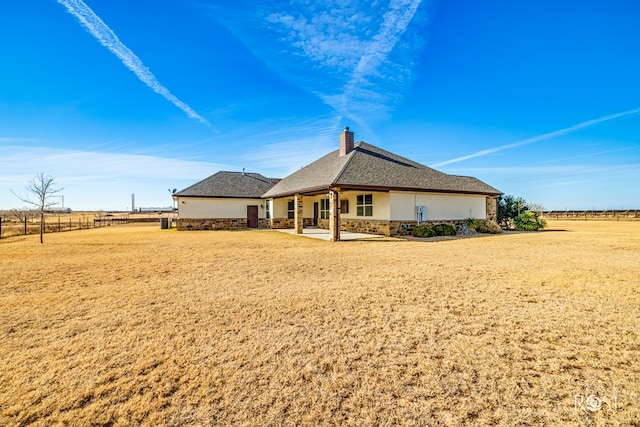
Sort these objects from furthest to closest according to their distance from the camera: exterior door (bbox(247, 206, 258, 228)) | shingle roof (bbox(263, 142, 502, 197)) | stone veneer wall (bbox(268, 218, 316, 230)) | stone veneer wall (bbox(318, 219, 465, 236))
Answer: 1. exterior door (bbox(247, 206, 258, 228))
2. stone veneer wall (bbox(268, 218, 316, 230))
3. stone veneer wall (bbox(318, 219, 465, 236))
4. shingle roof (bbox(263, 142, 502, 197))

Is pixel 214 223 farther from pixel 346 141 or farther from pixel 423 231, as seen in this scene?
pixel 423 231

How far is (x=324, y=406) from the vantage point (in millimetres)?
2570

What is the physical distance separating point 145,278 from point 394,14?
45.3 feet

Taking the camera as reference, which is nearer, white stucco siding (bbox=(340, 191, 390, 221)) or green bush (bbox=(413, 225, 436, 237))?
green bush (bbox=(413, 225, 436, 237))

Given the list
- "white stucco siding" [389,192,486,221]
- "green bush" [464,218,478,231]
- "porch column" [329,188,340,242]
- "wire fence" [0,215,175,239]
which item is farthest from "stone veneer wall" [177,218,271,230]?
"green bush" [464,218,478,231]

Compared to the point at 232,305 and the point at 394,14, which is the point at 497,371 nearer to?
the point at 232,305

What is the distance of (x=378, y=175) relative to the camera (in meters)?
17.3

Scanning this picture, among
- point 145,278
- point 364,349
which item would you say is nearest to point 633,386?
point 364,349

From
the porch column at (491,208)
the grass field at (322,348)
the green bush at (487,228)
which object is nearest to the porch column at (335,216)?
the grass field at (322,348)

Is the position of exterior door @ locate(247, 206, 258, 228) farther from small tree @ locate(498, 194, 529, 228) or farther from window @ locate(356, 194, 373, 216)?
small tree @ locate(498, 194, 529, 228)

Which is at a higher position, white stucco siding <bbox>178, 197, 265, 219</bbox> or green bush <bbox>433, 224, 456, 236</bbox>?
white stucco siding <bbox>178, 197, 265, 219</bbox>

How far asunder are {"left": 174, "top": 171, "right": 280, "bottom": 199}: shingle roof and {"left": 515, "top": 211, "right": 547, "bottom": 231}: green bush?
21379mm

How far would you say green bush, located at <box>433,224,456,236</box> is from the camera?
17375mm

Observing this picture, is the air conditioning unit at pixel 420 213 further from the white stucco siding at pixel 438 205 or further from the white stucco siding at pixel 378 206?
the white stucco siding at pixel 378 206
